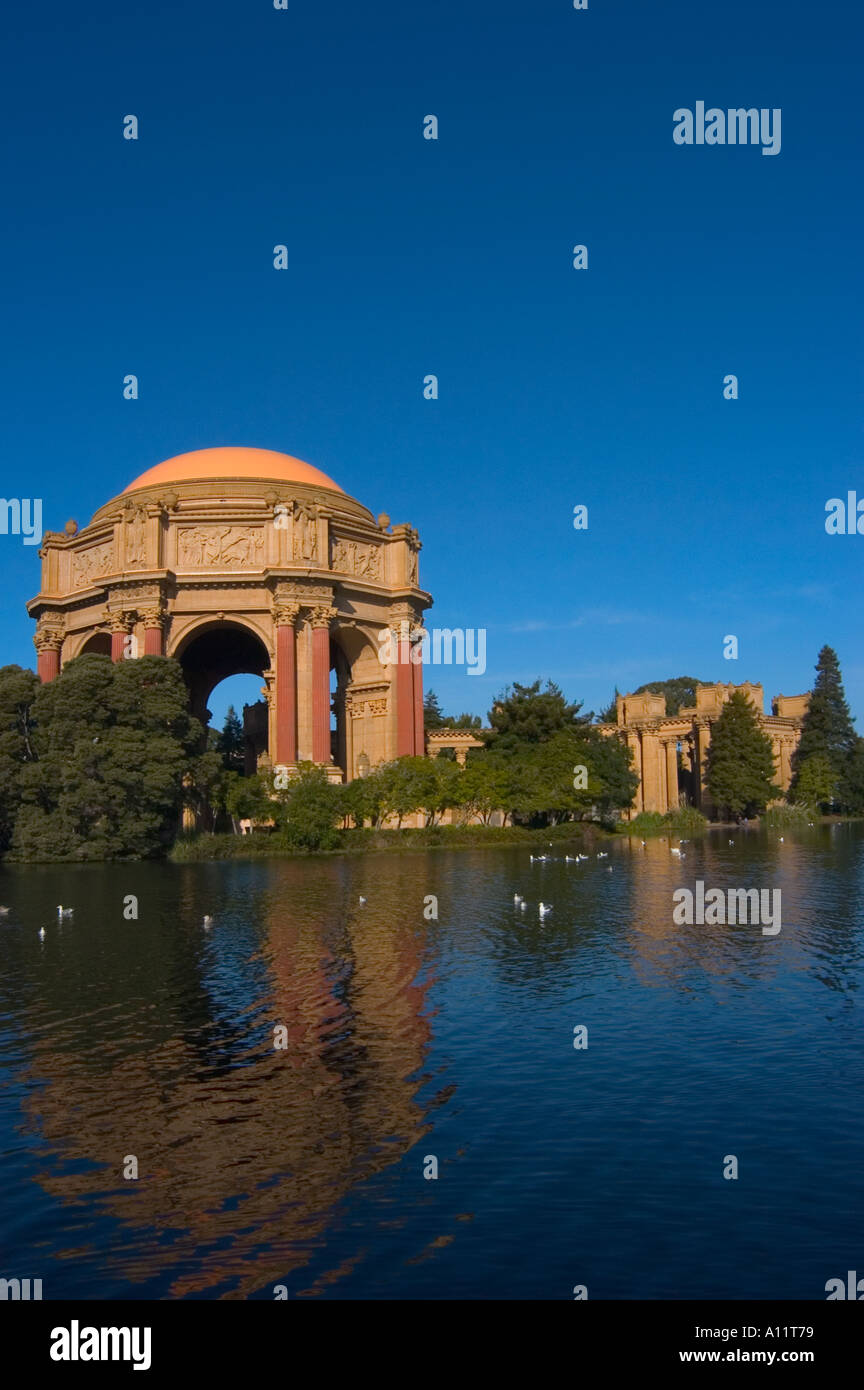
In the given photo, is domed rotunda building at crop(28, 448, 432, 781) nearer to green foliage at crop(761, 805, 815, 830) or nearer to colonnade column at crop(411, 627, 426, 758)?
colonnade column at crop(411, 627, 426, 758)

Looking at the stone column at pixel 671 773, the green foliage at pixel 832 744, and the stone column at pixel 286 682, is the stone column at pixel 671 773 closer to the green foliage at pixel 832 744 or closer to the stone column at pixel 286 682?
the green foliage at pixel 832 744

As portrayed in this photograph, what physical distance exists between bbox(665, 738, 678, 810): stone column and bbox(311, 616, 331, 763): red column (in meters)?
33.7

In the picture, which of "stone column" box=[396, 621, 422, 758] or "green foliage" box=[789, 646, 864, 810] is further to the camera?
"green foliage" box=[789, 646, 864, 810]

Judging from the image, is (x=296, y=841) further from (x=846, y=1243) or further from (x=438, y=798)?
(x=846, y=1243)

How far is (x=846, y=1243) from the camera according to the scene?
22.0 feet

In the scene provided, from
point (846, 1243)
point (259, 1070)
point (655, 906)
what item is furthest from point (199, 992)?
point (655, 906)

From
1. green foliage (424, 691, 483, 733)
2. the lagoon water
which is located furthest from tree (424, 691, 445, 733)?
the lagoon water

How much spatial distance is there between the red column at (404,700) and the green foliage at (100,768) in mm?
15708

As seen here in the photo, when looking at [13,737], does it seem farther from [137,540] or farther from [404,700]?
[404,700]

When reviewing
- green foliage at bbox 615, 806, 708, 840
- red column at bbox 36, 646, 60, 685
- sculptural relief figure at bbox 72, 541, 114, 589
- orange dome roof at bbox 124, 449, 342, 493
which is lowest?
green foliage at bbox 615, 806, 708, 840

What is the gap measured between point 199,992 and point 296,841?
26.8 meters

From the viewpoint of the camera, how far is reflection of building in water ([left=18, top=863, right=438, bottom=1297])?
23.0ft

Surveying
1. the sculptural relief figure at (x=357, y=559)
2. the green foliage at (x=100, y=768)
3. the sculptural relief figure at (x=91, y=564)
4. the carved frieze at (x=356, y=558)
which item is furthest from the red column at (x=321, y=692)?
the sculptural relief figure at (x=91, y=564)
